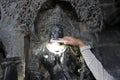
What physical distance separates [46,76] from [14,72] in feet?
1.03

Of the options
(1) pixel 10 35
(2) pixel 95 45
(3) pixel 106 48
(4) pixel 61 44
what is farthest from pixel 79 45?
(1) pixel 10 35

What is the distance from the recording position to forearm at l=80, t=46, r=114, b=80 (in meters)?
2.81

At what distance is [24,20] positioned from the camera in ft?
10.9

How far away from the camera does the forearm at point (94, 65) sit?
2807mm

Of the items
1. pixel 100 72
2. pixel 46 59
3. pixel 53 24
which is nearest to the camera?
pixel 100 72

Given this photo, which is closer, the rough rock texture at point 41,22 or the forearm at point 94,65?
the forearm at point 94,65

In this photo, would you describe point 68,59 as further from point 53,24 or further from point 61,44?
point 53,24

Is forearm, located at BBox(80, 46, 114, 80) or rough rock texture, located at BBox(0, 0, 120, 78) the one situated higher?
rough rock texture, located at BBox(0, 0, 120, 78)

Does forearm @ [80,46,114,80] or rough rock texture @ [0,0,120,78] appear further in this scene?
rough rock texture @ [0,0,120,78]

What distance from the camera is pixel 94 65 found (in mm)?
2836

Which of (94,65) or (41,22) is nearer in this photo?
(94,65)

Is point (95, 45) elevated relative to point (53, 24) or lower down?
lower down

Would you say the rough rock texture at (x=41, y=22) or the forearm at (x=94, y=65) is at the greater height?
the rough rock texture at (x=41, y=22)

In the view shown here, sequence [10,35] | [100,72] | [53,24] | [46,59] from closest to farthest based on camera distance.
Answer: [100,72]
[46,59]
[53,24]
[10,35]
